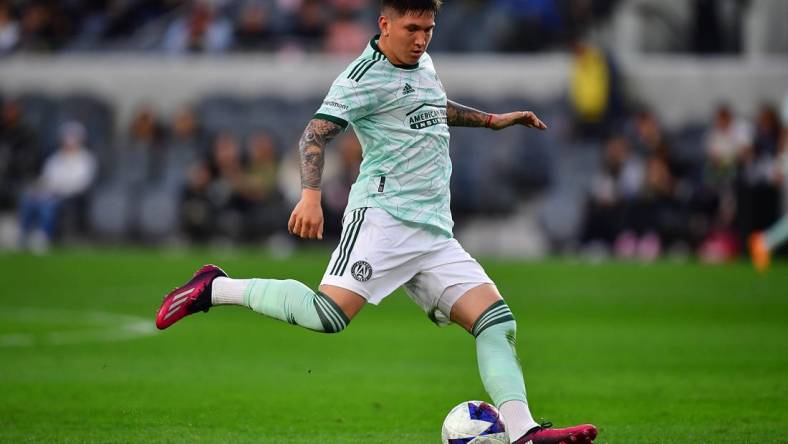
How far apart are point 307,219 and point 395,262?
0.68 meters

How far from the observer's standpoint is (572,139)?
27.1 meters

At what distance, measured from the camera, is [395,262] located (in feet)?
25.2

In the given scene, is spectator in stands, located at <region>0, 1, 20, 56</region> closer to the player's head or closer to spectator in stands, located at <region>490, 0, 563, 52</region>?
spectator in stands, located at <region>490, 0, 563, 52</region>

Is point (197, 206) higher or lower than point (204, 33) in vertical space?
lower

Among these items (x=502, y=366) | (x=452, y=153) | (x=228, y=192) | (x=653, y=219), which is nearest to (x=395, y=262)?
(x=502, y=366)

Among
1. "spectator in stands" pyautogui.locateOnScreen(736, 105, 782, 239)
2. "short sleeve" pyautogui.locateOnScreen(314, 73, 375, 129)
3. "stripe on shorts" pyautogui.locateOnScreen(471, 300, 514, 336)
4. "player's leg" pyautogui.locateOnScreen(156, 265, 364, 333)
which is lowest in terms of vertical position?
"spectator in stands" pyautogui.locateOnScreen(736, 105, 782, 239)

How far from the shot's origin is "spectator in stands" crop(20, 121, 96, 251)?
27.7m

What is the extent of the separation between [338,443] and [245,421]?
1.08 meters

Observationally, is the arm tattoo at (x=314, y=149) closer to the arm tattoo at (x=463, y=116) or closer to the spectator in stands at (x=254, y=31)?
the arm tattoo at (x=463, y=116)

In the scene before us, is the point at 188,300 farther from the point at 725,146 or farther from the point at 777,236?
the point at 725,146

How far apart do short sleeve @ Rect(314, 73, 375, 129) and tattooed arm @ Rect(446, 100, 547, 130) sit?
71 centimetres

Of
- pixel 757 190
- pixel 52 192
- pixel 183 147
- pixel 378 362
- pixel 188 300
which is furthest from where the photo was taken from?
pixel 183 147

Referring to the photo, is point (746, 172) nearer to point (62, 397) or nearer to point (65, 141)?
point (65, 141)

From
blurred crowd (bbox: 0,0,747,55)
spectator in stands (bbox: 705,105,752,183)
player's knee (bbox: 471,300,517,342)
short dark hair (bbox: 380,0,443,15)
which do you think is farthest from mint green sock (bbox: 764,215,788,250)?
short dark hair (bbox: 380,0,443,15)
